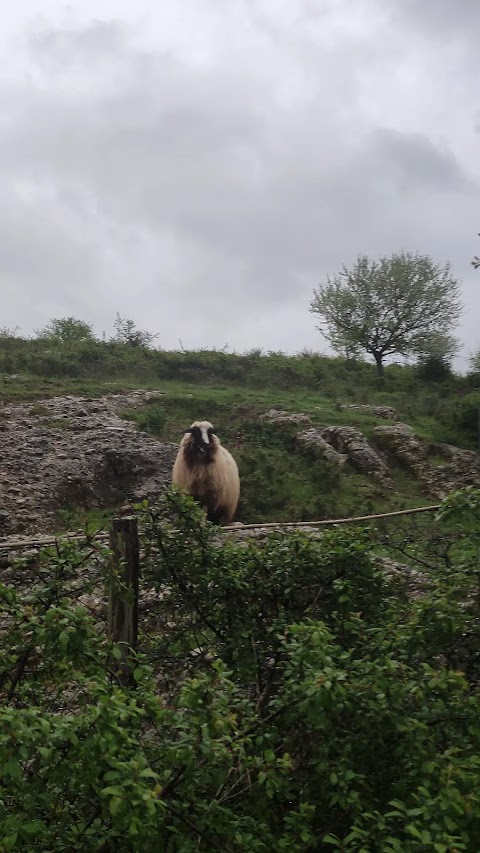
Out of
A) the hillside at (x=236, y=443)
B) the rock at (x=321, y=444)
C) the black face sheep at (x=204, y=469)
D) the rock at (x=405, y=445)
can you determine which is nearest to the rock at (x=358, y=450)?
the hillside at (x=236, y=443)

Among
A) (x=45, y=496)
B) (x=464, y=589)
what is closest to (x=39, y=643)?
(x=464, y=589)

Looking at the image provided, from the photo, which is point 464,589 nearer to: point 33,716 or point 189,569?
point 189,569

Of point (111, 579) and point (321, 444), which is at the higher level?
point (321, 444)

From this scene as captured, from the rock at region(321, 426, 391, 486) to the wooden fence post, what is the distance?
39.6 feet

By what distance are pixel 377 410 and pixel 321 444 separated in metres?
4.32

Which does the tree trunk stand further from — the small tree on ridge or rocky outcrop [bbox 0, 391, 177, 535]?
rocky outcrop [bbox 0, 391, 177, 535]

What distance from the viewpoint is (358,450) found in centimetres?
1658

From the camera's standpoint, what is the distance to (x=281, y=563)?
4141 mm

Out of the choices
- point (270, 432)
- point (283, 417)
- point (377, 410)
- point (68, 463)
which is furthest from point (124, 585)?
point (377, 410)

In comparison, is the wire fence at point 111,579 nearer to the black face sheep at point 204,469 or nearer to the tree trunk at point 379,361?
the black face sheep at point 204,469

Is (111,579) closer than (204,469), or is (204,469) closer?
(111,579)

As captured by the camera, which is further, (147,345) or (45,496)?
(147,345)

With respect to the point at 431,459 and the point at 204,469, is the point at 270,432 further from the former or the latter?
the point at 204,469

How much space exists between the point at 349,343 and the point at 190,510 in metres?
25.6
